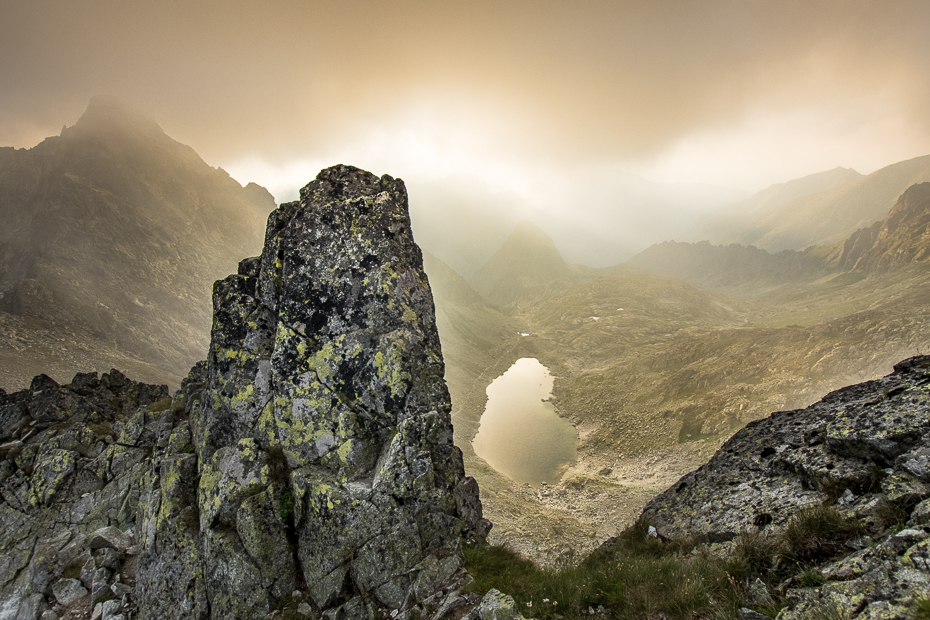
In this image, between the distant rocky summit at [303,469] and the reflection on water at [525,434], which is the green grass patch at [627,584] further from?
the reflection on water at [525,434]

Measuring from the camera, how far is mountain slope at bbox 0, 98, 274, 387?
3066 inches

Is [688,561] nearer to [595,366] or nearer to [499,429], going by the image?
[499,429]

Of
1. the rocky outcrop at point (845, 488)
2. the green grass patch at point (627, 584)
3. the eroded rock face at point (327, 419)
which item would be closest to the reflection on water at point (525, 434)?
the rocky outcrop at point (845, 488)

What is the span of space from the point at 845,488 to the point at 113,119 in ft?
743

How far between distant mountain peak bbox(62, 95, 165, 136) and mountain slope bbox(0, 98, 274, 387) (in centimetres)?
60

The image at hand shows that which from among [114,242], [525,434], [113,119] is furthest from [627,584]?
[113,119]

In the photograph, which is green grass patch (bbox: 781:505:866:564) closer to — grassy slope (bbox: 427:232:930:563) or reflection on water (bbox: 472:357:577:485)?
grassy slope (bbox: 427:232:930:563)

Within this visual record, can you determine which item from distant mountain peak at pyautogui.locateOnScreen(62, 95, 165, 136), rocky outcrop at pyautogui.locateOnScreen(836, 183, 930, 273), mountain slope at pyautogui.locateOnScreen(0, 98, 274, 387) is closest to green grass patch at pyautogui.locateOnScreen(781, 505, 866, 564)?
mountain slope at pyautogui.locateOnScreen(0, 98, 274, 387)

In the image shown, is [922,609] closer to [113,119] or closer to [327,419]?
[327,419]

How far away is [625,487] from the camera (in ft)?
154

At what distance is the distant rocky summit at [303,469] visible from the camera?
35.2 ft

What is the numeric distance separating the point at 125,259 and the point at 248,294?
12417 centimetres

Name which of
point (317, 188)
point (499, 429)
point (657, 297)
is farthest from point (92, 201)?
point (657, 297)

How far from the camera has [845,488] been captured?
338 inches
